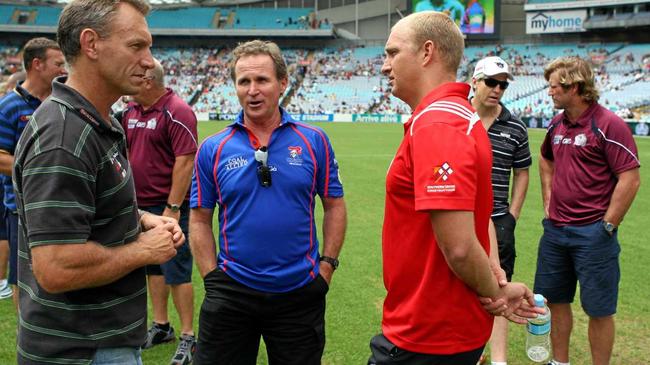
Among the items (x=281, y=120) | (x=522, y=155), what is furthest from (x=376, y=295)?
(x=281, y=120)

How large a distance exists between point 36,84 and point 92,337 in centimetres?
360

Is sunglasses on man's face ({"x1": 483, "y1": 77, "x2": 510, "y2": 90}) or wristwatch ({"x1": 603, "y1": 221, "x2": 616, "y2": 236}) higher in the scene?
sunglasses on man's face ({"x1": 483, "y1": 77, "x2": 510, "y2": 90})

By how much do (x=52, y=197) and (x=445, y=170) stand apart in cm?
150

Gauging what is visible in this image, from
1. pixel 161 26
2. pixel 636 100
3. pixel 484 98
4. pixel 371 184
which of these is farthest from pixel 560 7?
pixel 484 98

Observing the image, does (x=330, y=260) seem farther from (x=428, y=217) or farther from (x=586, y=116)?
(x=586, y=116)

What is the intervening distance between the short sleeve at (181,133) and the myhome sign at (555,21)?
65176 millimetres

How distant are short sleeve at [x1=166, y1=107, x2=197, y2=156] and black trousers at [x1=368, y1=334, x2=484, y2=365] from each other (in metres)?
2.90

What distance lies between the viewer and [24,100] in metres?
5.00

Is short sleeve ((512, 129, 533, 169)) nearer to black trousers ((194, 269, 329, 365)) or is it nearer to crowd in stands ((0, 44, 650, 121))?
black trousers ((194, 269, 329, 365))

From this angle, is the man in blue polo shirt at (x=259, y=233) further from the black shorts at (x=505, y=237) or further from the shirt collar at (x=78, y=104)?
the black shorts at (x=505, y=237)

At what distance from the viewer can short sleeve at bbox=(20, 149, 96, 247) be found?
2.07 meters

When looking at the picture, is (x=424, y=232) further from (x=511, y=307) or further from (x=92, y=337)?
(x=92, y=337)

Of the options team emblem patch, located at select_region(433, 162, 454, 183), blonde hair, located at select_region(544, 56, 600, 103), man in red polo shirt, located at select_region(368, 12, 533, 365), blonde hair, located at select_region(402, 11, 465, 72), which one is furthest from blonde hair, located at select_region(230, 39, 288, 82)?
blonde hair, located at select_region(544, 56, 600, 103)

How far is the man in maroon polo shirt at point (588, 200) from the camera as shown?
446 cm
